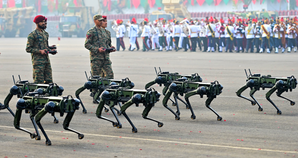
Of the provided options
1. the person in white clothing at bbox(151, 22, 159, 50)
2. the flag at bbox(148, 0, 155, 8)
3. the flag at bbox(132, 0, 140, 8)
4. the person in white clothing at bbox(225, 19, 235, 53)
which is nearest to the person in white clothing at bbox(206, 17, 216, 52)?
the person in white clothing at bbox(225, 19, 235, 53)

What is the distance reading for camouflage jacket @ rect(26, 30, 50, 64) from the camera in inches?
376

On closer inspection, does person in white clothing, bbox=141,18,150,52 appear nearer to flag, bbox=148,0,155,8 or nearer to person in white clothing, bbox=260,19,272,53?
person in white clothing, bbox=260,19,272,53

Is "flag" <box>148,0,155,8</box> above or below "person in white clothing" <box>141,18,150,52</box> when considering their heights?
above

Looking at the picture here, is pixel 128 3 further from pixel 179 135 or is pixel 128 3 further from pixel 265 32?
pixel 179 135

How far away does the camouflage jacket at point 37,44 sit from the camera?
31.3 ft

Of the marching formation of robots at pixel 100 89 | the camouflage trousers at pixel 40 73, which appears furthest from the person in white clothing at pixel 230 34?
the camouflage trousers at pixel 40 73

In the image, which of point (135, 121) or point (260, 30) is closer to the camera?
point (135, 121)

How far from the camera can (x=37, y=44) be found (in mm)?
9625

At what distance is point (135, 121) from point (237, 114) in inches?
75.8

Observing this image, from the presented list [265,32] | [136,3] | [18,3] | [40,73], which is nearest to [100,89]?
[40,73]

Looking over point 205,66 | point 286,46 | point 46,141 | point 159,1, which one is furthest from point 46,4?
point 46,141

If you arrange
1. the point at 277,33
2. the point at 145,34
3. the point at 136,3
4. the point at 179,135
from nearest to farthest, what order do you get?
the point at 179,135 → the point at 277,33 → the point at 145,34 → the point at 136,3

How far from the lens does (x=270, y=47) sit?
2759 centimetres

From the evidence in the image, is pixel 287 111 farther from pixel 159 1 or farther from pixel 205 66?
pixel 159 1
